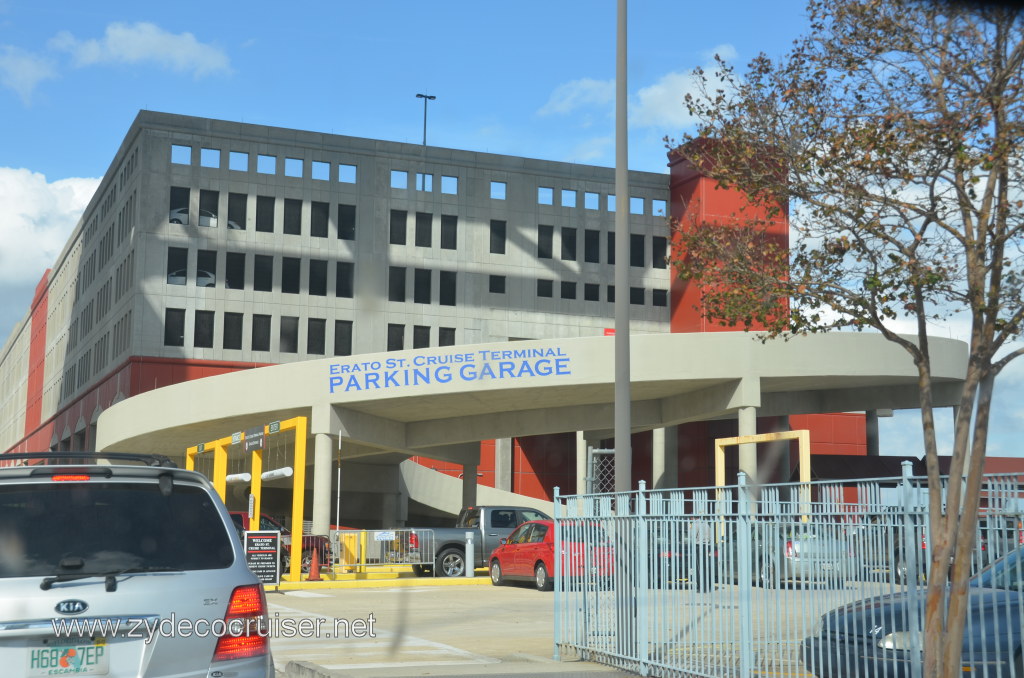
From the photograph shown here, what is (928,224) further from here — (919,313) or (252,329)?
(252,329)

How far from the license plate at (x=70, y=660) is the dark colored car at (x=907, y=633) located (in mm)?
5116

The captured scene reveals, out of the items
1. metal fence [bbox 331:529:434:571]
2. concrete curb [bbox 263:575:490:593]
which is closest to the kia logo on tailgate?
concrete curb [bbox 263:575:490:593]

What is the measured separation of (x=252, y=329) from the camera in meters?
59.3

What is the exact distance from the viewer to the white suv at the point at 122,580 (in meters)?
5.60

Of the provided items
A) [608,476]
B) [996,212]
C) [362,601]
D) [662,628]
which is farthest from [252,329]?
[996,212]

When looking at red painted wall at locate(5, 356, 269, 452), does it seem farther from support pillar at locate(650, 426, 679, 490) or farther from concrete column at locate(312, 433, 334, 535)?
support pillar at locate(650, 426, 679, 490)

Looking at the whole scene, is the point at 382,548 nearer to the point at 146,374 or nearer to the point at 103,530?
the point at 103,530

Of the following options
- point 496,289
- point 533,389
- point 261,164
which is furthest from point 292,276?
point 533,389

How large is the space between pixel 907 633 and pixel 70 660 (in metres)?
5.50

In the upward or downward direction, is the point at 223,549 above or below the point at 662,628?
above

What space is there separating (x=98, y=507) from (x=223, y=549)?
681 millimetres

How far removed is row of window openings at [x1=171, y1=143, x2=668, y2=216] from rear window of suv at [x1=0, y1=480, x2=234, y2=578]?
55.3 metres

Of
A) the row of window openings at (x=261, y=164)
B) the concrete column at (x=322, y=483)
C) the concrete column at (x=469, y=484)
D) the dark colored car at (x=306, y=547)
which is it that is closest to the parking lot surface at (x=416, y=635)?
the dark colored car at (x=306, y=547)

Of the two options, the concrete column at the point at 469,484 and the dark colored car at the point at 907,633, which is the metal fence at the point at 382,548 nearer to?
the concrete column at the point at 469,484
